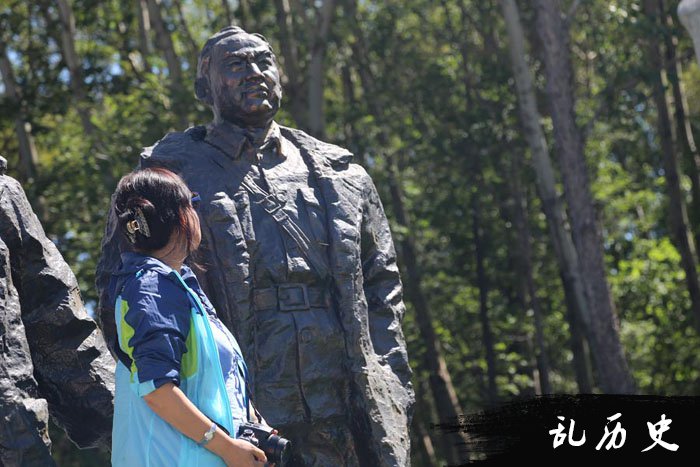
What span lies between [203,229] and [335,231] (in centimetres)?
56

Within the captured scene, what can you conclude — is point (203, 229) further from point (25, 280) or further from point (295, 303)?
point (25, 280)

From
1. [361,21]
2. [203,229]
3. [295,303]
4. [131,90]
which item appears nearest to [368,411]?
[295,303]

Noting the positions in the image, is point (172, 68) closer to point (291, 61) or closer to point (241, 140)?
point (291, 61)

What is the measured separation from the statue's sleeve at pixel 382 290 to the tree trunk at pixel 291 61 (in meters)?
10.2

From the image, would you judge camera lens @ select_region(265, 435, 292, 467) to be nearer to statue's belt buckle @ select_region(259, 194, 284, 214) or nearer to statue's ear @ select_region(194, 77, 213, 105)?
statue's belt buckle @ select_region(259, 194, 284, 214)

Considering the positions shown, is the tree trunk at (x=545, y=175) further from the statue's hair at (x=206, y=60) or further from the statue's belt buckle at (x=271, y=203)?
the statue's belt buckle at (x=271, y=203)

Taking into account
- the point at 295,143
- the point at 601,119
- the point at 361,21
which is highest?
the point at 361,21

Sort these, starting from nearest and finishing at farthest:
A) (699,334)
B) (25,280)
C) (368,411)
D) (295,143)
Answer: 1. (25,280)
2. (368,411)
3. (295,143)
4. (699,334)

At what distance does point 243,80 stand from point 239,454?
2465mm

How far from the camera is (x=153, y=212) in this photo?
4895mm

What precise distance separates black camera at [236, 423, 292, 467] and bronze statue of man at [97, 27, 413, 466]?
1.41 m

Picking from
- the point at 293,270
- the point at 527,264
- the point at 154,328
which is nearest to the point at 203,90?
the point at 293,270

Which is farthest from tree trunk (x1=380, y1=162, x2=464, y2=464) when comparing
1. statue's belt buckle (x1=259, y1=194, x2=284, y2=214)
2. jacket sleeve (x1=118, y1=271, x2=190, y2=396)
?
jacket sleeve (x1=118, y1=271, x2=190, y2=396)

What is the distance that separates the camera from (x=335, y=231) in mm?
6676
